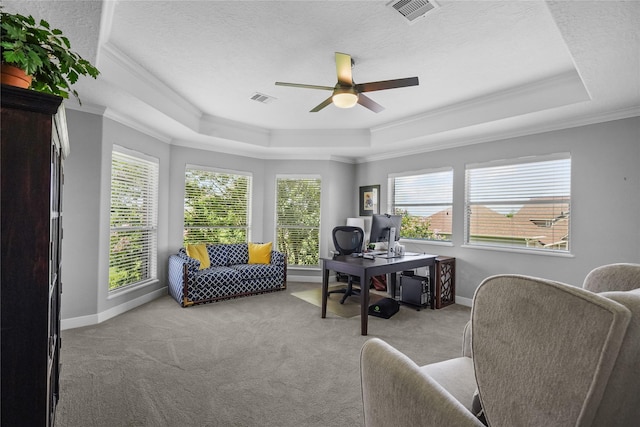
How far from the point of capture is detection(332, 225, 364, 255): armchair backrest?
14.6ft

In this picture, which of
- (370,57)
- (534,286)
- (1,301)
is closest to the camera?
(534,286)

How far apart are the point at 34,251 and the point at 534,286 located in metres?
1.48

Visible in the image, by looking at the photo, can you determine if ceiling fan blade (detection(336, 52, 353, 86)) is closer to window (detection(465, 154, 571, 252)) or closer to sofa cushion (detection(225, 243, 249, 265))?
window (detection(465, 154, 571, 252))

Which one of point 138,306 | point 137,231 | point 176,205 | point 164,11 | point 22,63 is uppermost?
point 164,11

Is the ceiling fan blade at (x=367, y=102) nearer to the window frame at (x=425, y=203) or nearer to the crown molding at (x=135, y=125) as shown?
the window frame at (x=425, y=203)

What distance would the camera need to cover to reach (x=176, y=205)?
5094 mm

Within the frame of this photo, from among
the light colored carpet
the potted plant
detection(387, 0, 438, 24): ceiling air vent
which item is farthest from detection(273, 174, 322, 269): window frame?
the potted plant

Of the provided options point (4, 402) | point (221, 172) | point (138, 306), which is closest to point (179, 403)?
point (4, 402)

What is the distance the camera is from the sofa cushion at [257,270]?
4859mm

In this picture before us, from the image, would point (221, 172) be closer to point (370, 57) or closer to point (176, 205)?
point (176, 205)

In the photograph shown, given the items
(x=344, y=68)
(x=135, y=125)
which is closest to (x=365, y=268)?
(x=344, y=68)

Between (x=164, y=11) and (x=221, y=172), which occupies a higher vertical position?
(x=164, y=11)

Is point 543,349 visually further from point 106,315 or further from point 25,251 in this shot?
point 106,315

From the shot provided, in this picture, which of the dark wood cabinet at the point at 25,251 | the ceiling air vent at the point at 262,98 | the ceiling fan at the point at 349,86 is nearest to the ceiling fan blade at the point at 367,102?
the ceiling fan at the point at 349,86
